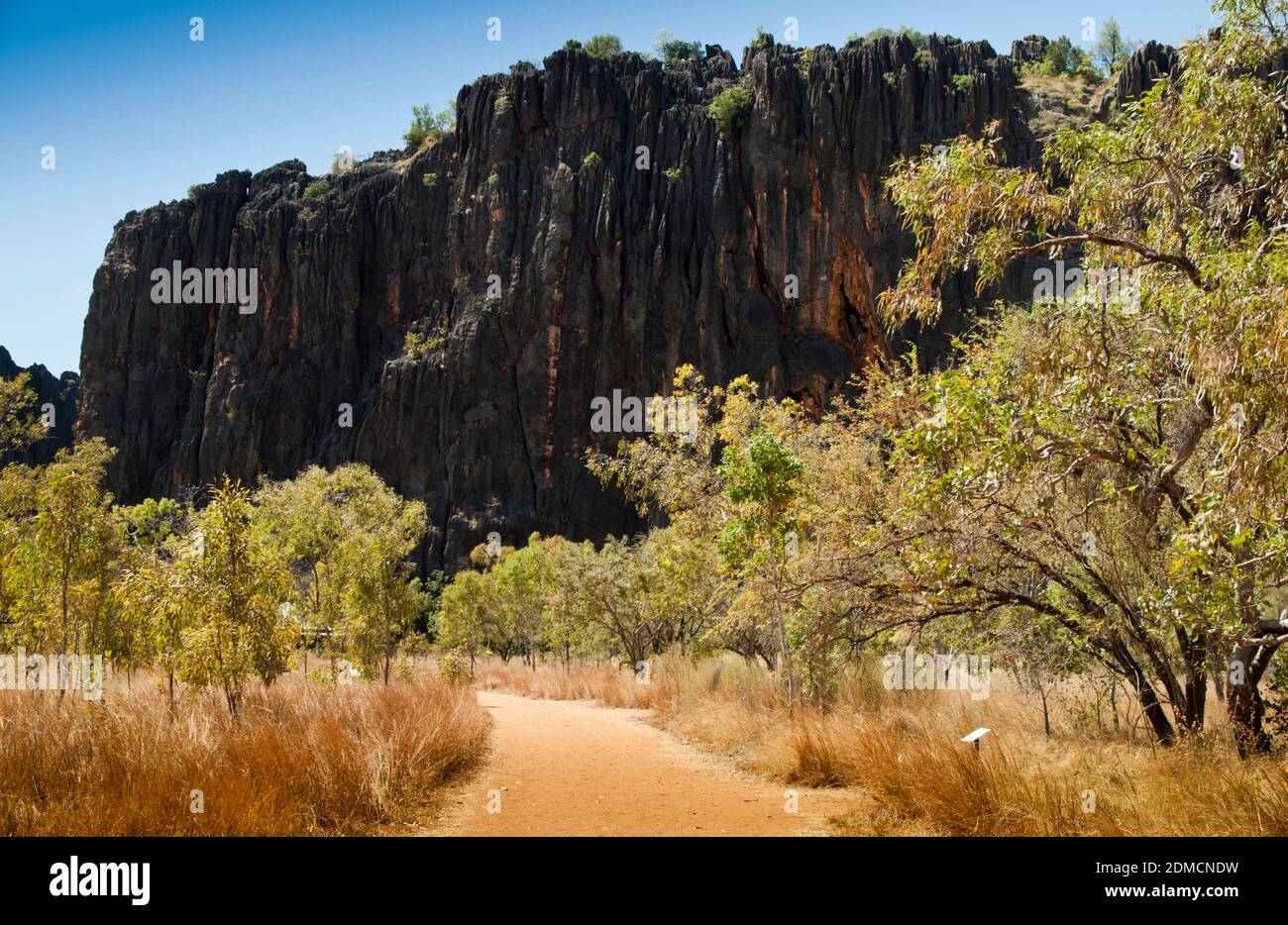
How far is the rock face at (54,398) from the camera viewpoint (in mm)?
98875

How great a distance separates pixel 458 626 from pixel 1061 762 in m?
31.6

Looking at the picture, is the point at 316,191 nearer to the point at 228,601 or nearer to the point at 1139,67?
the point at 1139,67

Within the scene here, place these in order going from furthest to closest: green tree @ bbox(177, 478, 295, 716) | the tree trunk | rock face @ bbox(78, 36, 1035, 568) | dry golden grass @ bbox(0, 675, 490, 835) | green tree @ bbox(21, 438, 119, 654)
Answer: rock face @ bbox(78, 36, 1035, 568) → green tree @ bbox(21, 438, 119, 654) → green tree @ bbox(177, 478, 295, 716) → the tree trunk → dry golden grass @ bbox(0, 675, 490, 835)

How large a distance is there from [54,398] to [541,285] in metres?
83.2

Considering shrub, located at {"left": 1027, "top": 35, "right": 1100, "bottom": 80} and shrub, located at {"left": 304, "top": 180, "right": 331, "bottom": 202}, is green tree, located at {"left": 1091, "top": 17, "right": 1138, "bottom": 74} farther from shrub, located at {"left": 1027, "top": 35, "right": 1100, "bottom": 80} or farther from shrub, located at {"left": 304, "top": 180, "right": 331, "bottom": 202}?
shrub, located at {"left": 304, "top": 180, "right": 331, "bottom": 202}

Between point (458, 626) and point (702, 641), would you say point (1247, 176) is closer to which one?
point (702, 641)

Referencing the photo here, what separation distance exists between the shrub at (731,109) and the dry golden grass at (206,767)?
6391 centimetres

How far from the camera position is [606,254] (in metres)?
65.3

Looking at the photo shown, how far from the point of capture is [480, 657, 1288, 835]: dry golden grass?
242 inches

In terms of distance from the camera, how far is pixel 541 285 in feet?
214

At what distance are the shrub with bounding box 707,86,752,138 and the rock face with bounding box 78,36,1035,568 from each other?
91 cm

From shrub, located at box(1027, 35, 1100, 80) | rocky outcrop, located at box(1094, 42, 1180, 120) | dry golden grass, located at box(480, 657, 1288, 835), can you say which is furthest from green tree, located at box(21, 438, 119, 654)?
shrub, located at box(1027, 35, 1100, 80)

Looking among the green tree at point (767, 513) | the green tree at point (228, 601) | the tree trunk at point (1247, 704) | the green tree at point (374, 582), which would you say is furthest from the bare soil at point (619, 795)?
the green tree at point (374, 582)

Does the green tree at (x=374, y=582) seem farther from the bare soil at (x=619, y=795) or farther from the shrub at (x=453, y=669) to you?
the bare soil at (x=619, y=795)
